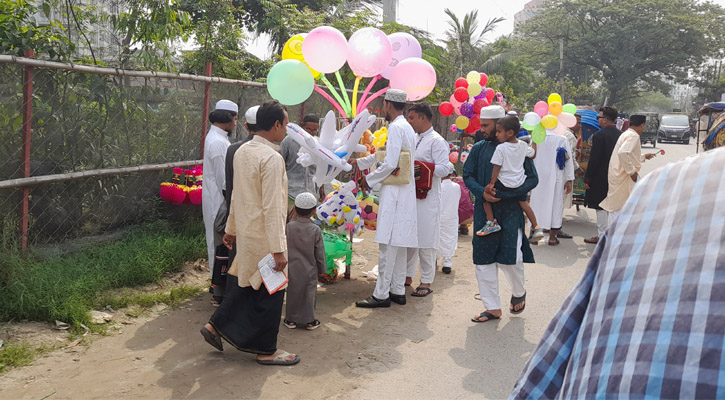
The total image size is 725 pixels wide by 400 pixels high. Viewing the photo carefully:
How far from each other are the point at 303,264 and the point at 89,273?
189 cm

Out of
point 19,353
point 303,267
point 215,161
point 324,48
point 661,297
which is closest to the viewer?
point 661,297

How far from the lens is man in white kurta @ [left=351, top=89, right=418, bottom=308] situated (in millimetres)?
5752

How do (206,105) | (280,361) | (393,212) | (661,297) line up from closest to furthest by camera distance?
(661,297)
(280,361)
(393,212)
(206,105)

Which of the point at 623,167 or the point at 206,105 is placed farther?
the point at 623,167

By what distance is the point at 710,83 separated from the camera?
59.8m

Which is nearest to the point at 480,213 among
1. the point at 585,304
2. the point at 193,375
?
the point at 193,375

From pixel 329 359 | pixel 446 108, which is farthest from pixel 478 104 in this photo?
pixel 329 359

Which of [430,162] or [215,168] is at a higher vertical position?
[430,162]

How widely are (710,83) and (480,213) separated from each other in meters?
64.2

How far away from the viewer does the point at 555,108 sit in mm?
9039

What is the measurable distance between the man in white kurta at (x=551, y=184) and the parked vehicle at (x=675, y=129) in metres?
32.0

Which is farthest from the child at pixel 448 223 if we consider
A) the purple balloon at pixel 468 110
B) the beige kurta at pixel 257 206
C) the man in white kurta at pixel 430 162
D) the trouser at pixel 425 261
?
the beige kurta at pixel 257 206

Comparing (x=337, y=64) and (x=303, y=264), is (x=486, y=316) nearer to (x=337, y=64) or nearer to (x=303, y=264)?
(x=303, y=264)

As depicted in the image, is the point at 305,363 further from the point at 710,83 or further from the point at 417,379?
the point at 710,83
